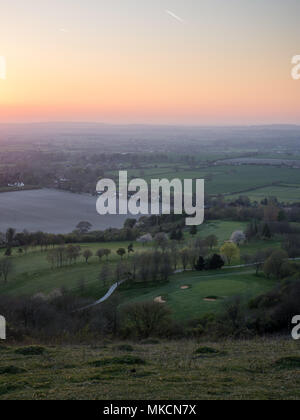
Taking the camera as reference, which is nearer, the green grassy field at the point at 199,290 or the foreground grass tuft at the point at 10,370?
the foreground grass tuft at the point at 10,370

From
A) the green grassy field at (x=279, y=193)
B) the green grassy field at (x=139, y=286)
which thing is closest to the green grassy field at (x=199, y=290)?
the green grassy field at (x=139, y=286)

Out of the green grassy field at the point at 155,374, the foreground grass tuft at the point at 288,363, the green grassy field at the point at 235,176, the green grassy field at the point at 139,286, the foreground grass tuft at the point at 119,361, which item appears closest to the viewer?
the green grassy field at the point at 155,374

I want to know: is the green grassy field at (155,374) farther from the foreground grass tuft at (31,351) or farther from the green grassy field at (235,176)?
the green grassy field at (235,176)

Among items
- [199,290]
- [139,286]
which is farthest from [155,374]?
[139,286]

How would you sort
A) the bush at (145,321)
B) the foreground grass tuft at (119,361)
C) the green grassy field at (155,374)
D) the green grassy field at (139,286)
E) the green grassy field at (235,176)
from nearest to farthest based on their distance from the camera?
1. the green grassy field at (155,374)
2. the foreground grass tuft at (119,361)
3. the bush at (145,321)
4. the green grassy field at (139,286)
5. the green grassy field at (235,176)

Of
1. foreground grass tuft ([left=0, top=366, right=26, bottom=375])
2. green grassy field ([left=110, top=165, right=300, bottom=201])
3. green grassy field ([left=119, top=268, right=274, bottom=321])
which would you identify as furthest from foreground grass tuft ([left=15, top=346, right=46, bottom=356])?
green grassy field ([left=110, top=165, right=300, bottom=201])

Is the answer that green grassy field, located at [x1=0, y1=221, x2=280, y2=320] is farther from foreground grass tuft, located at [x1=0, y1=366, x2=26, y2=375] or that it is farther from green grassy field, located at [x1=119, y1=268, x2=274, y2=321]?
foreground grass tuft, located at [x1=0, y1=366, x2=26, y2=375]

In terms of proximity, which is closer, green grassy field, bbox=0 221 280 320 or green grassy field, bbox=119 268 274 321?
green grassy field, bbox=119 268 274 321

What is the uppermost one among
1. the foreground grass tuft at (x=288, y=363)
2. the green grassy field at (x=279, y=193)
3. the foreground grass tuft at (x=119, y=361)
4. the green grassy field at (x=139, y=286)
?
the foreground grass tuft at (x=288, y=363)

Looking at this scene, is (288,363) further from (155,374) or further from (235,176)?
(235,176)
